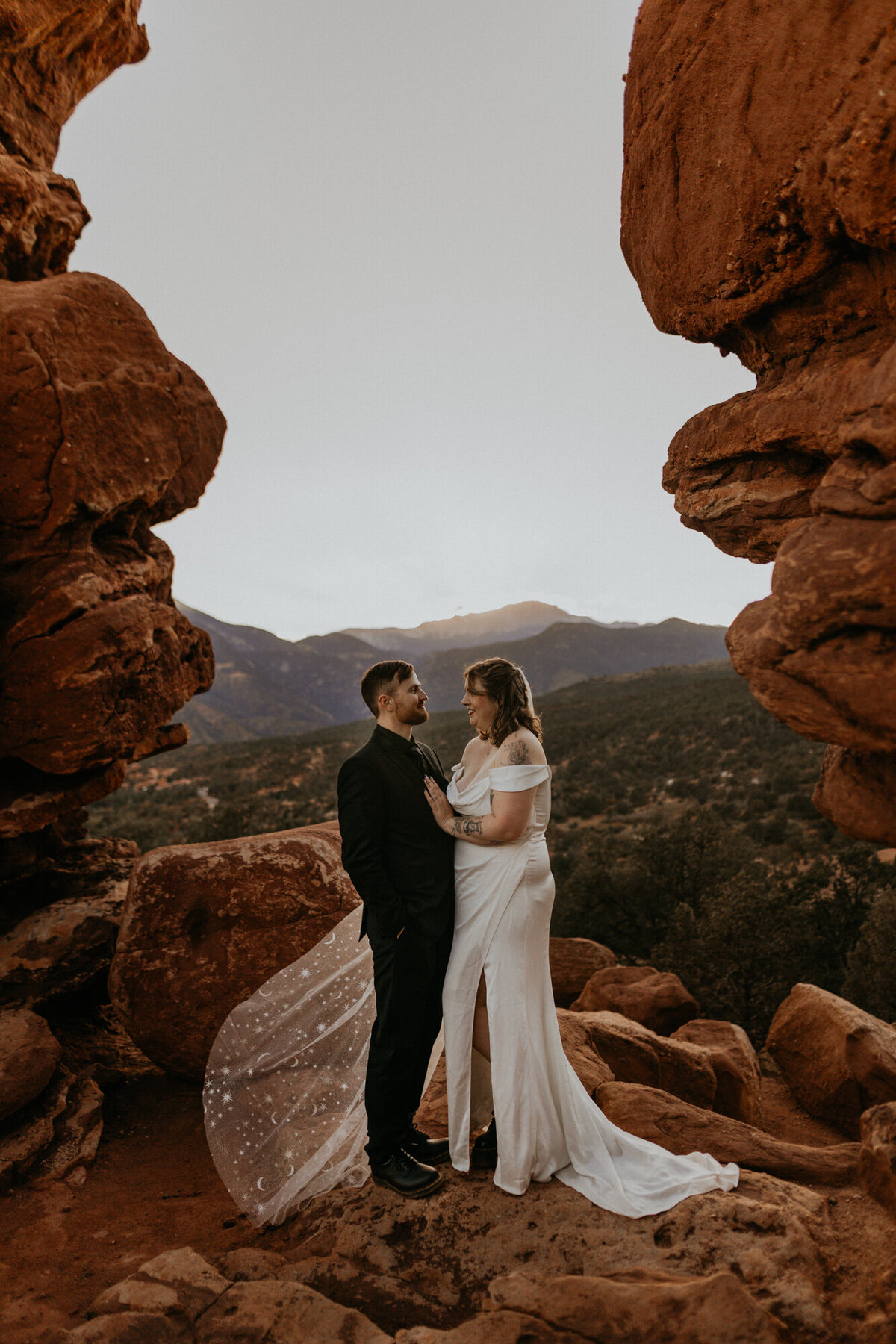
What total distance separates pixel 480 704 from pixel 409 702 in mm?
393

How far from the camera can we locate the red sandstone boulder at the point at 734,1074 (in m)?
5.89

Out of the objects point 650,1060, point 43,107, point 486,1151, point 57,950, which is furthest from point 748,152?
point 57,950

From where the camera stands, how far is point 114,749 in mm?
6047

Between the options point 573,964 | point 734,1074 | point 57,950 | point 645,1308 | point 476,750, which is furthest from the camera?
point 573,964

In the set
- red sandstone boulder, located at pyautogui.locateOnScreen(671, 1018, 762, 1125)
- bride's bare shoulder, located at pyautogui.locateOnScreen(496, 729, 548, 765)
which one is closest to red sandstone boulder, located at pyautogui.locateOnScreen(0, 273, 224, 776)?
bride's bare shoulder, located at pyautogui.locateOnScreen(496, 729, 548, 765)

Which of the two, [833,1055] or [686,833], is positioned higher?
[686,833]

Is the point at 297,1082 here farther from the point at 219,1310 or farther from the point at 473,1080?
the point at 219,1310

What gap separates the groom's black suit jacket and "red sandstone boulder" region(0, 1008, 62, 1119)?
280cm

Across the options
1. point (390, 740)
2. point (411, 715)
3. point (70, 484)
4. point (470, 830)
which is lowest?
point (470, 830)

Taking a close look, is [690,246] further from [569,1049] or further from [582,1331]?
[569,1049]

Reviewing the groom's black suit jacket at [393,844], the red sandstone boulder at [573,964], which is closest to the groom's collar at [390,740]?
the groom's black suit jacket at [393,844]

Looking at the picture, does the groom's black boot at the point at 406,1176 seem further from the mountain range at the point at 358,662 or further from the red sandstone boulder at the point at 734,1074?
the mountain range at the point at 358,662

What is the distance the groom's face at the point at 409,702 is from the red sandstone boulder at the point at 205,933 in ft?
8.38

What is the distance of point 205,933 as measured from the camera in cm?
604
